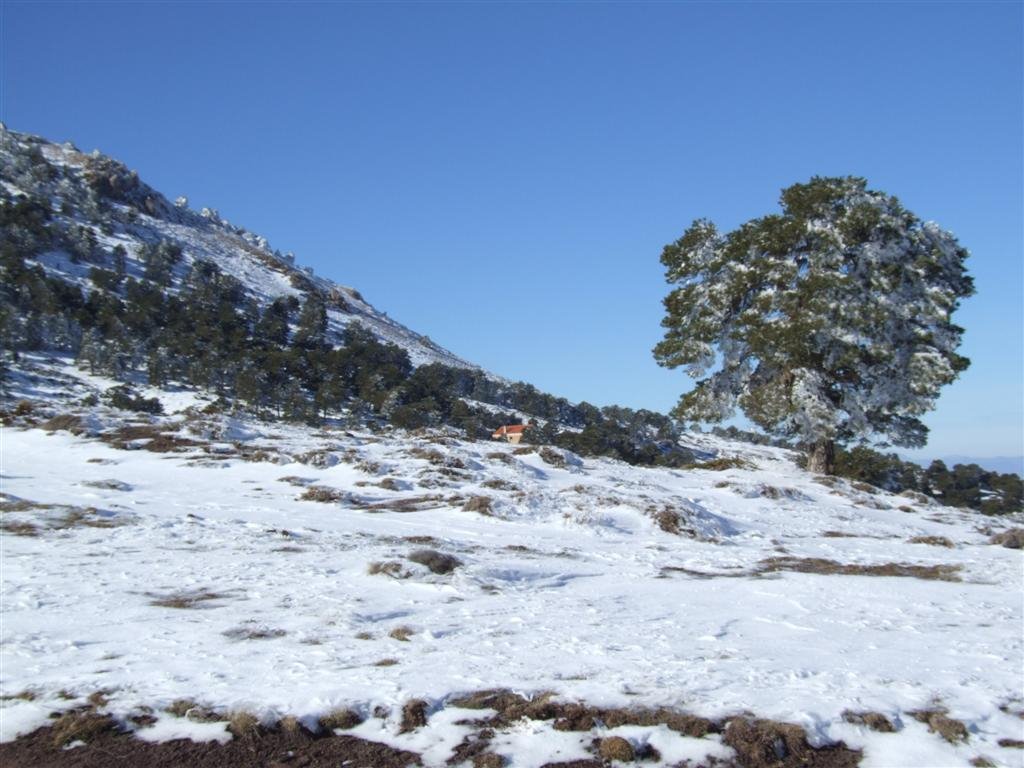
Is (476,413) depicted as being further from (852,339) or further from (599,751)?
(599,751)

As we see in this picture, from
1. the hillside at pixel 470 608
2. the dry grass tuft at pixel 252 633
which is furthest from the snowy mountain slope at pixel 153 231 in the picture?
the dry grass tuft at pixel 252 633

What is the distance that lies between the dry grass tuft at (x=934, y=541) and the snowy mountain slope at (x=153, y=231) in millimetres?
101861

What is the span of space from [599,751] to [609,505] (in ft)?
38.7

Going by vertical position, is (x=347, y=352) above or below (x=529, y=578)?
above

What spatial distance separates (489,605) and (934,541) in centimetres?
1148

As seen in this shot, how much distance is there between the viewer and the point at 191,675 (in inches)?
271

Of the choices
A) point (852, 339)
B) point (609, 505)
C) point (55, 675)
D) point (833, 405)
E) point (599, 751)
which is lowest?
point (55, 675)

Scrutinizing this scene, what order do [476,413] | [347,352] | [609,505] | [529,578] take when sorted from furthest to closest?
[347,352] → [476,413] → [609,505] → [529,578]

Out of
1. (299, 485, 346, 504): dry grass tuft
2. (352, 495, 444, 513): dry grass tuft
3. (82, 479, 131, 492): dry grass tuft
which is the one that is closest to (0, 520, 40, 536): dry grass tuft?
(82, 479, 131, 492): dry grass tuft

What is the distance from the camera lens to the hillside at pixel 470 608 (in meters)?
5.89

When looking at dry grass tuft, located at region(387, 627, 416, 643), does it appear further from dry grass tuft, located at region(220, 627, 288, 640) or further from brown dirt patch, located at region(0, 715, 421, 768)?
brown dirt patch, located at region(0, 715, 421, 768)

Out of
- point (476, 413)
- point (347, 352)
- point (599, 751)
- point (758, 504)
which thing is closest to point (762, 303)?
point (758, 504)

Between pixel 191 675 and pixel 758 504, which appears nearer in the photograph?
pixel 191 675

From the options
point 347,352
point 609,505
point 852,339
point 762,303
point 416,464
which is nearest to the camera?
point 609,505
